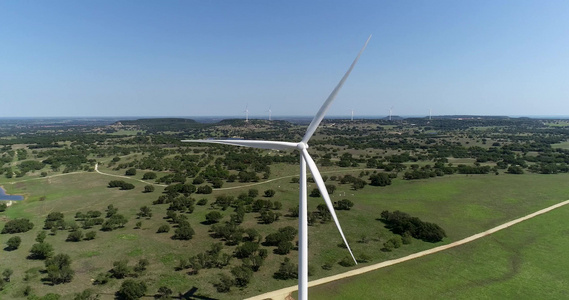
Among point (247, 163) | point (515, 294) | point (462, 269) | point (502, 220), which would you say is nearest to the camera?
point (515, 294)

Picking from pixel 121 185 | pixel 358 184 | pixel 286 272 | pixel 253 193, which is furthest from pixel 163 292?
pixel 358 184

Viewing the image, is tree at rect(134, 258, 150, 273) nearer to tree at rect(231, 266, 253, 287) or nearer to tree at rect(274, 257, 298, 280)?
tree at rect(231, 266, 253, 287)

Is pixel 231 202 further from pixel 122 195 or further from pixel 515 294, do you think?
pixel 515 294

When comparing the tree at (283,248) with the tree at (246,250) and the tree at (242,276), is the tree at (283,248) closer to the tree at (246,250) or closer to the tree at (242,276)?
the tree at (246,250)

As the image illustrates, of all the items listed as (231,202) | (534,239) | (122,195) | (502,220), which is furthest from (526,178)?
(122,195)

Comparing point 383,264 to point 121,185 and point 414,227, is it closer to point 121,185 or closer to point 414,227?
point 414,227
